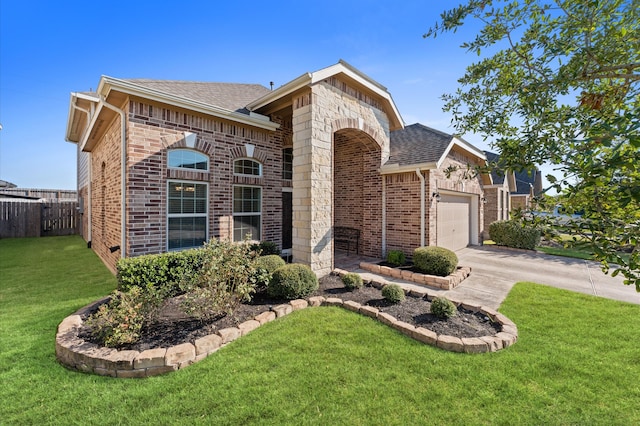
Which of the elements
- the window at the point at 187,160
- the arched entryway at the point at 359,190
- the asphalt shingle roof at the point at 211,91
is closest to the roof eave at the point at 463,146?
the arched entryway at the point at 359,190

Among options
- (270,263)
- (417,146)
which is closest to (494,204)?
(417,146)

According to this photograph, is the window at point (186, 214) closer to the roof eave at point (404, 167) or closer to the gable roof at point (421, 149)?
the roof eave at point (404, 167)

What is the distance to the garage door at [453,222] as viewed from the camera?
9.53 meters

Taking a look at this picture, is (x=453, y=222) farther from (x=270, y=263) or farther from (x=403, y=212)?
(x=270, y=263)

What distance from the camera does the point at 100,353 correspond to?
3271mm

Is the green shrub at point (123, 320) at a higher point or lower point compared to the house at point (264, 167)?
lower

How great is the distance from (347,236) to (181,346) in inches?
306

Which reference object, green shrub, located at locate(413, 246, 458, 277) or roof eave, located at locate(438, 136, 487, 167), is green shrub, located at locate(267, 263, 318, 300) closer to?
green shrub, located at locate(413, 246, 458, 277)

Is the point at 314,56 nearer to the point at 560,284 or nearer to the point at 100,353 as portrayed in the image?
the point at 100,353

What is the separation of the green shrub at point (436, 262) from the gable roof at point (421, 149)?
280 centimetres

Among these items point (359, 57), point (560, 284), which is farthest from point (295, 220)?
point (560, 284)

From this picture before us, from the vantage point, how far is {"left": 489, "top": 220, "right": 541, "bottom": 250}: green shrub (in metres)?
11.4

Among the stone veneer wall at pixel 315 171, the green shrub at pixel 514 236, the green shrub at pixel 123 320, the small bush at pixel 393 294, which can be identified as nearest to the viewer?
the green shrub at pixel 123 320

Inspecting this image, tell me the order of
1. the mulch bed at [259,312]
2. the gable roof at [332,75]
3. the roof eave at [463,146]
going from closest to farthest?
the mulch bed at [259,312] → the gable roof at [332,75] → the roof eave at [463,146]
